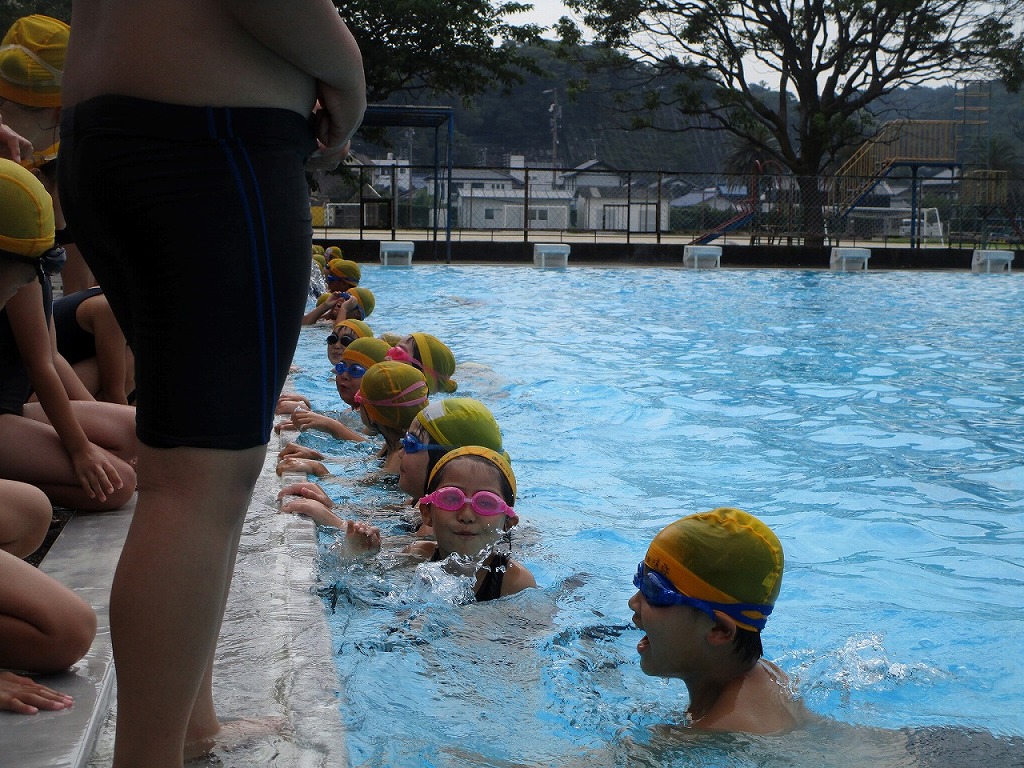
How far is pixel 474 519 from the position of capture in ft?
12.6

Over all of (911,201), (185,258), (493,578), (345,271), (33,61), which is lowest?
(493,578)

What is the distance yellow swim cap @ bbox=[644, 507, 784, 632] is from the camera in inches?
112

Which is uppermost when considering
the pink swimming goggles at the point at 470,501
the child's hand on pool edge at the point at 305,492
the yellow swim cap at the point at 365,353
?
the yellow swim cap at the point at 365,353

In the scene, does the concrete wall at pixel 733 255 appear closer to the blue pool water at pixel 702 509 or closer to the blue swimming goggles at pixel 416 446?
the blue pool water at pixel 702 509

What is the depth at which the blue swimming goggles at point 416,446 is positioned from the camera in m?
4.71

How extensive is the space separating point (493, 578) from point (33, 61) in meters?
2.36

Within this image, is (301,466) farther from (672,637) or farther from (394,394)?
(672,637)

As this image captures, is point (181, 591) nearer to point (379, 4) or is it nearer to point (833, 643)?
point (833, 643)

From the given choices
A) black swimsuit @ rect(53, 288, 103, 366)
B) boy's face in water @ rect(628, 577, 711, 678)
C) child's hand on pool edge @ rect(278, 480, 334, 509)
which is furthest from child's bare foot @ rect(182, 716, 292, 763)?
black swimsuit @ rect(53, 288, 103, 366)

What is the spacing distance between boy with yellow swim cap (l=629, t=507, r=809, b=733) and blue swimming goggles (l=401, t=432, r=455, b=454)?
1911mm

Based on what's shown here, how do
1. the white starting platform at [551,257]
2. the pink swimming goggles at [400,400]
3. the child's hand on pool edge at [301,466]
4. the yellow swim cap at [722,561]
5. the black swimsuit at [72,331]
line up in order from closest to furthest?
the yellow swim cap at [722,561] → the black swimsuit at [72,331] → the child's hand on pool edge at [301,466] → the pink swimming goggles at [400,400] → the white starting platform at [551,257]

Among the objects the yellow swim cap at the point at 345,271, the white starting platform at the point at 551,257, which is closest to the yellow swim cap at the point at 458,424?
the yellow swim cap at the point at 345,271

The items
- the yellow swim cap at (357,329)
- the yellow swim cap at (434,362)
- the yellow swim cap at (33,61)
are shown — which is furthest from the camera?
the yellow swim cap at (357,329)

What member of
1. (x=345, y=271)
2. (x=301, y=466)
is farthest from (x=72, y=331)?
(x=345, y=271)
